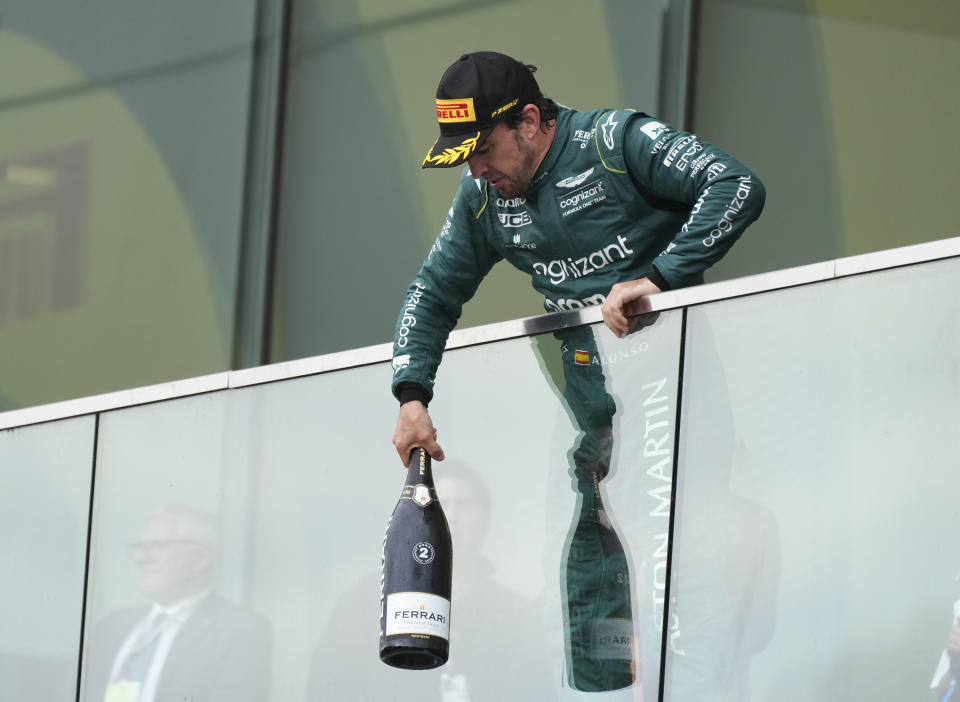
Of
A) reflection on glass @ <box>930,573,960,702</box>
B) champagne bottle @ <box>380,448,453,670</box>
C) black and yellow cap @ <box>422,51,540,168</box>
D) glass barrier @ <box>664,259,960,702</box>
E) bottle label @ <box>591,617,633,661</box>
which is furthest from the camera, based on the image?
black and yellow cap @ <box>422,51,540,168</box>

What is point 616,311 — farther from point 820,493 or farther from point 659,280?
point 820,493

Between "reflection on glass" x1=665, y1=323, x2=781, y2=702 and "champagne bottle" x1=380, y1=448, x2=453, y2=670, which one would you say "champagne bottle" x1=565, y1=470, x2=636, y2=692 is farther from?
"champagne bottle" x1=380, y1=448, x2=453, y2=670

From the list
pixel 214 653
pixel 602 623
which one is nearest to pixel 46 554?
pixel 214 653

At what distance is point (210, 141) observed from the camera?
367 inches

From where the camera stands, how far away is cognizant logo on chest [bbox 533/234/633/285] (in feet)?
14.0

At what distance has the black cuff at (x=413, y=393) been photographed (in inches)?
168

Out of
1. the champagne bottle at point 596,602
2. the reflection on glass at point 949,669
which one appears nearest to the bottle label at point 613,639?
→ the champagne bottle at point 596,602

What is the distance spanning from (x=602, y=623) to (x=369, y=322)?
5155 millimetres

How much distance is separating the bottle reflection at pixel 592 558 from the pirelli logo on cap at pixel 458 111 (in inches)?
23.0

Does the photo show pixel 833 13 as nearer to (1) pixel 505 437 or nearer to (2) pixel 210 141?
(2) pixel 210 141

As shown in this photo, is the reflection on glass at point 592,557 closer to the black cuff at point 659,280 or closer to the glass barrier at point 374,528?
the glass barrier at point 374,528

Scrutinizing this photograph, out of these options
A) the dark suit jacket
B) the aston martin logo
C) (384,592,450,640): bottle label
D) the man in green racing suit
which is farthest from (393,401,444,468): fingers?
the dark suit jacket

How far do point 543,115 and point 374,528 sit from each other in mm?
1197

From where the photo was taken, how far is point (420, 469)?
13.6 feet
